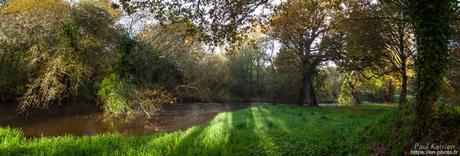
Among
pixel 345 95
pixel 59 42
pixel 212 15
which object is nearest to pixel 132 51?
pixel 59 42

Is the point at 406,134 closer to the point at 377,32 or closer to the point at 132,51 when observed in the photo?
the point at 377,32

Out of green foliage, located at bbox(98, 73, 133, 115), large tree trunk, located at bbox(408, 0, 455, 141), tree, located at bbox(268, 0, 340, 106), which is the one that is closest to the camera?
large tree trunk, located at bbox(408, 0, 455, 141)

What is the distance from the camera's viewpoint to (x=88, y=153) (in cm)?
841

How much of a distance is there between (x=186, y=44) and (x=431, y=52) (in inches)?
797

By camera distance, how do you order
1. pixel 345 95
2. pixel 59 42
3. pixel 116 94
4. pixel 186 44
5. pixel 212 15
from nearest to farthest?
pixel 212 15, pixel 116 94, pixel 59 42, pixel 186 44, pixel 345 95

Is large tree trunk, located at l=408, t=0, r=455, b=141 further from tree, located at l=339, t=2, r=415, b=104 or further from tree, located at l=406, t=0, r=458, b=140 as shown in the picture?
tree, located at l=339, t=2, r=415, b=104

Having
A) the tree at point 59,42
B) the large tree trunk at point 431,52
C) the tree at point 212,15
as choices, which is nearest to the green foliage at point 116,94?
the tree at point 59,42

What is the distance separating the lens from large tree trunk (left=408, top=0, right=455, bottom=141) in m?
6.14

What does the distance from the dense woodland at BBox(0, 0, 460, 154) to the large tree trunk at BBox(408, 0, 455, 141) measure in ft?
0.05

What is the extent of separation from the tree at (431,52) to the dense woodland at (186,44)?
2cm

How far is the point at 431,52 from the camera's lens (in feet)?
20.2

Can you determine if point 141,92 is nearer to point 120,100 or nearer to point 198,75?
point 120,100

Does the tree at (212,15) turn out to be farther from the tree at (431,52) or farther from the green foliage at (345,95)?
the green foliage at (345,95)

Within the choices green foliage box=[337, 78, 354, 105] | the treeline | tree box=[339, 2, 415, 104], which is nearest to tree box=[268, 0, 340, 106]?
the treeline
